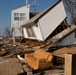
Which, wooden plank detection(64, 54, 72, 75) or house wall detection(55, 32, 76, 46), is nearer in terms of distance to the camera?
wooden plank detection(64, 54, 72, 75)

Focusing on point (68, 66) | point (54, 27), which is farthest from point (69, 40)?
point (68, 66)

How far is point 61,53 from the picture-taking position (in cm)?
1377

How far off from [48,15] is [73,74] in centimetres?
1479

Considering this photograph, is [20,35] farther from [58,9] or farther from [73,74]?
[73,74]

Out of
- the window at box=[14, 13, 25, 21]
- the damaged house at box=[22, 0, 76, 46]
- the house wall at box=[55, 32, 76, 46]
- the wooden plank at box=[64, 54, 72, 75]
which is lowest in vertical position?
the wooden plank at box=[64, 54, 72, 75]

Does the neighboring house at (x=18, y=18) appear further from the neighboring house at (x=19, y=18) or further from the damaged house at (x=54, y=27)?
the damaged house at (x=54, y=27)

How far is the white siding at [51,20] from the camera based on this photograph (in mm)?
17609

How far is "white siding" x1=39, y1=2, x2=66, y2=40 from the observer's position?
17.6 metres

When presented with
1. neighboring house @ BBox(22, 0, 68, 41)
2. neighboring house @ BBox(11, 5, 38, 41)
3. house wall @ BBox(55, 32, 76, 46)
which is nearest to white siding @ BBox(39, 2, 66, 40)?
neighboring house @ BBox(22, 0, 68, 41)

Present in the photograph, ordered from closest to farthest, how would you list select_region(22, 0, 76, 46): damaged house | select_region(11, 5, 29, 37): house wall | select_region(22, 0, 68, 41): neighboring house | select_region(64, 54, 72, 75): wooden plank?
1. select_region(64, 54, 72, 75): wooden plank
2. select_region(22, 0, 76, 46): damaged house
3. select_region(22, 0, 68, 41): neighboring house
4. select_region(11, 5, 29, 37): house wall

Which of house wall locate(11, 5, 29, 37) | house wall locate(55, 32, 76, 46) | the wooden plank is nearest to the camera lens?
the wooden plank

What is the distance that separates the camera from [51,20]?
18234 mm

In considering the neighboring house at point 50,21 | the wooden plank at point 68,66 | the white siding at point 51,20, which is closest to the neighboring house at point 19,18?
the neighboring house at point 50,21

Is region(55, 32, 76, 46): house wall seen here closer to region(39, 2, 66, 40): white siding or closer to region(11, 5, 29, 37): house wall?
region(39, 2, 66, 40): white siding
